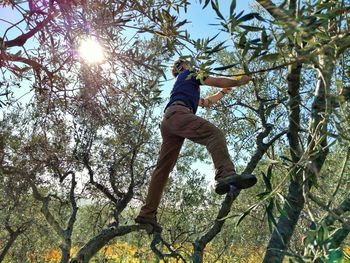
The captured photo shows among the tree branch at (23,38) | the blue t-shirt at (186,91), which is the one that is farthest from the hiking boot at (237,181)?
the tree branch at (23,38)

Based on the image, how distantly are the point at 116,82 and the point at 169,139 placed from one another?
1535 millimetres

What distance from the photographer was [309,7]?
1348 millimetres

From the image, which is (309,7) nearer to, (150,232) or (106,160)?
(150,232)

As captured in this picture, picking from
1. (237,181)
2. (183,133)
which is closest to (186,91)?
(183,133)

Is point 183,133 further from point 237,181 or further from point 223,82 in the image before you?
point 237,181

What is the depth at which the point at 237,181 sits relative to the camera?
3.18 metres

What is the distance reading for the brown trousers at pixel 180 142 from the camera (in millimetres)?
3426

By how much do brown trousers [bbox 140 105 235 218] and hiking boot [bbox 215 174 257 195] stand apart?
80 mm

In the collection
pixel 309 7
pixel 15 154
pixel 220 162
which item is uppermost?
pixel 15 154

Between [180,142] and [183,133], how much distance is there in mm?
342

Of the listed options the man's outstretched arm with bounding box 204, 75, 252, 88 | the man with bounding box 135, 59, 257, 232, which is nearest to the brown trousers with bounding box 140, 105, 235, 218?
the man with bounding box 135, 59, 257, 232

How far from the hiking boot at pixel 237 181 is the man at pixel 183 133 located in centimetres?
6

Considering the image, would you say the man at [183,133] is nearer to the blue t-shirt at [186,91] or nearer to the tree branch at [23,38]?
the blue t-shirt at [186,91]

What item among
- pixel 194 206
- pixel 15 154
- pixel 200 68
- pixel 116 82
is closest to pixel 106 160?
pixel 15 154
